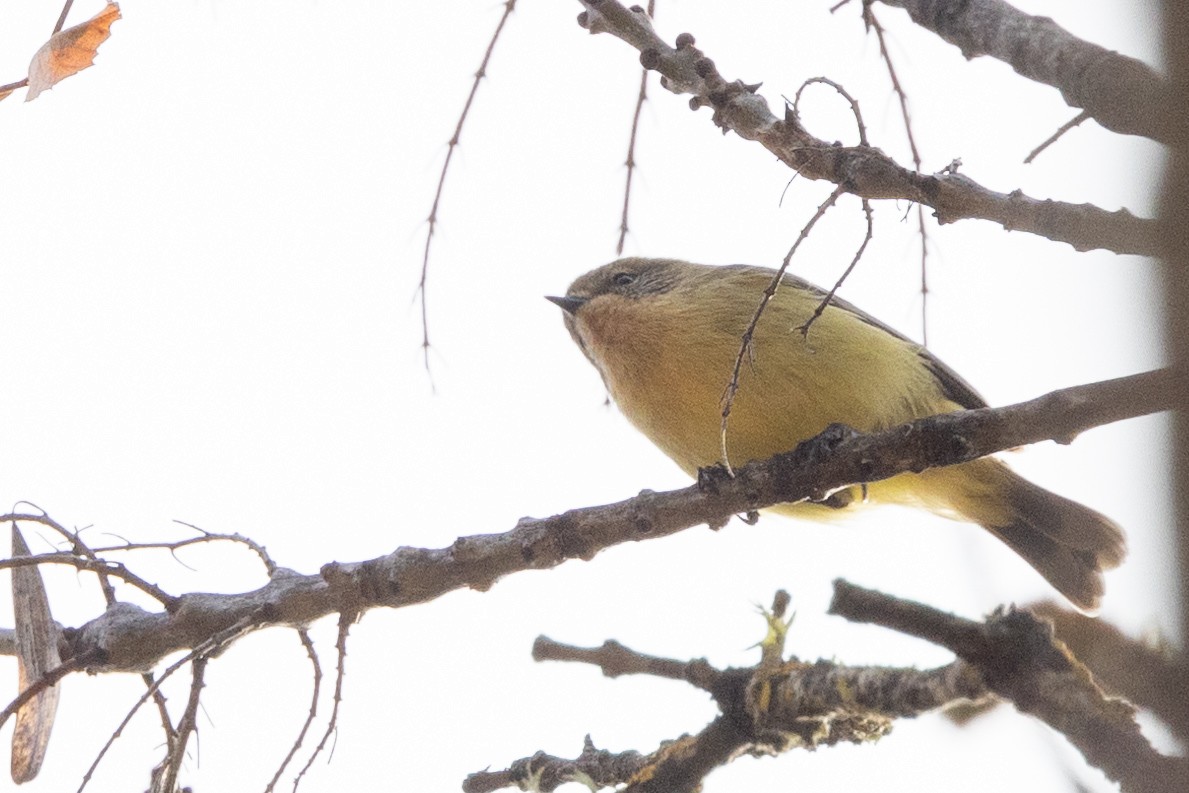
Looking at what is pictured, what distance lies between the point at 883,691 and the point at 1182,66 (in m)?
1.38

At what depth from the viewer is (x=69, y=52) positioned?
2.84m

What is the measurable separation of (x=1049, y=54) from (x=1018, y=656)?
1889 millimetres

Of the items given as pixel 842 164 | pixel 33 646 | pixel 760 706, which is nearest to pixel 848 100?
pixel 842 164

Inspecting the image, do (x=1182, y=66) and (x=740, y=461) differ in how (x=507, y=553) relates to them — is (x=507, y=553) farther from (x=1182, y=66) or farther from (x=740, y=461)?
(x=1182, y=66)

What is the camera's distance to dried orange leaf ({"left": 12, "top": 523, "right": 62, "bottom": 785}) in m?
3.14

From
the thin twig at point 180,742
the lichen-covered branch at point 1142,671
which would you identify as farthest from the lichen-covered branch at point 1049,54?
the thin twig at point 180,742

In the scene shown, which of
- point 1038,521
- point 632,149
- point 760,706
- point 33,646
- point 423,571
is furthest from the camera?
point 1038,521

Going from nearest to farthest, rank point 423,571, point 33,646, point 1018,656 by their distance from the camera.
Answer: point 1018,656, point 33,646, point 423,571

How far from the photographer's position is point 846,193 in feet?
9.19

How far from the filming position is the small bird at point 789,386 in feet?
15.4

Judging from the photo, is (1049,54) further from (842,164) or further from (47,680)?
(47,680)

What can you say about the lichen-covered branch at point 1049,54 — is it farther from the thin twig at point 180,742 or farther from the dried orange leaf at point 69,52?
the thin twig at point 180,742

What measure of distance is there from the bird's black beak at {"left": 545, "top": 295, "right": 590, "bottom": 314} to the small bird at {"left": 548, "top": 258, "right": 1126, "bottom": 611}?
11 millimetres

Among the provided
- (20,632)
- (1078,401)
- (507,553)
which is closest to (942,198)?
(1078,401)
